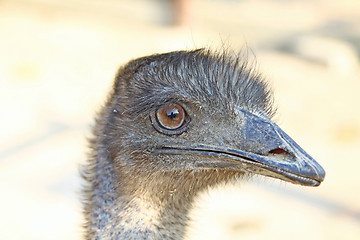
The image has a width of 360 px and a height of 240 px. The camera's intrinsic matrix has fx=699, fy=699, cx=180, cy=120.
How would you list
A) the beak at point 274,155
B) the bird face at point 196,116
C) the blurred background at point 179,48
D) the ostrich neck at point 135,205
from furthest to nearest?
the blurred background at point 179,48
the ostrich neck at point 135,205
the bird face at point 196,116
the beak at point 274,155

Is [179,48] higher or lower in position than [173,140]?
higher

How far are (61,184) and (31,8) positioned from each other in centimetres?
342

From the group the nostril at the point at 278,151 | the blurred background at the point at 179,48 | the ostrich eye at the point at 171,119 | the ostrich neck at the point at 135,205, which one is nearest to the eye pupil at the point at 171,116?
the ostrich eye at the point at 171,119

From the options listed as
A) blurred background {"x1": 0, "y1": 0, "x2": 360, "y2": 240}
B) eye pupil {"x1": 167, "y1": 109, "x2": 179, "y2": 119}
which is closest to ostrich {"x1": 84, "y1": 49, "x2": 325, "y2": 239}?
eye pupil {"x1": 167, "y1": 109, "x2": 179, "y2": 119}

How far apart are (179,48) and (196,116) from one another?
4.43m

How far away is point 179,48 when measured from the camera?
6.48m

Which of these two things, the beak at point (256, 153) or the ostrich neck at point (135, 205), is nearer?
the beak at point (256, 153)

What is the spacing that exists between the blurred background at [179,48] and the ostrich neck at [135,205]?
301 mm

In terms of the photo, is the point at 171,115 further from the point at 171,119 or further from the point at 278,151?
the point at 278,151

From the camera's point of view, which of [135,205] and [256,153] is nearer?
[256,153]

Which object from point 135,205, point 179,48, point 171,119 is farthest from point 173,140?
point 179,48

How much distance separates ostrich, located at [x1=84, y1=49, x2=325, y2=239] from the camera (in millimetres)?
2045

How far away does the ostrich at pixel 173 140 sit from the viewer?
6.71 ft

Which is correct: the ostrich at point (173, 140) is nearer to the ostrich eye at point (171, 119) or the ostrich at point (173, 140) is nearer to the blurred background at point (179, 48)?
the ostrich eye at point (171, 119)
